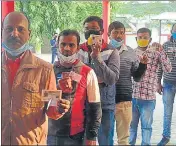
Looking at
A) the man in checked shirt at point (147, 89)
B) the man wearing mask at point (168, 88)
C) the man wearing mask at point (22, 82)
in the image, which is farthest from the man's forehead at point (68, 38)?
the man wearing mask at point (168, 88)

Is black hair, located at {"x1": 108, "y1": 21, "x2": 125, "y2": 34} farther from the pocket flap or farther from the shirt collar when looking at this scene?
the pocket flap

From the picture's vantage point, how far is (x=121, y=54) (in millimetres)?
4309

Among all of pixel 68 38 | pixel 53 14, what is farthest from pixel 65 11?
pixel 68 38

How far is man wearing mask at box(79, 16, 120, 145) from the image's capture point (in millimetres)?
4227

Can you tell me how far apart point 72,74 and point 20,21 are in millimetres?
530

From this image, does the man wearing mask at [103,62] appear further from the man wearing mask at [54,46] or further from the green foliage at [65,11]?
the man wearing mask at [54,46]

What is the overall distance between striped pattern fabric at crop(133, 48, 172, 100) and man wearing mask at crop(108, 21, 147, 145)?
4 cm

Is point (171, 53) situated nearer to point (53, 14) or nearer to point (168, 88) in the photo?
point (168, 88)

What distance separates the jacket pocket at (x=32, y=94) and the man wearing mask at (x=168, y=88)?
90 cm

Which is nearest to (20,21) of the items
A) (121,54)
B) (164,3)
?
(121,54)

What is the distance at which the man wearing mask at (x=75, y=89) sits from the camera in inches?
167

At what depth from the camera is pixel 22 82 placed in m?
4.25

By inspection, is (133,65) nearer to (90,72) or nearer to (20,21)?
(90,72)

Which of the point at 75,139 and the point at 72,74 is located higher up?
the point at 72,74
